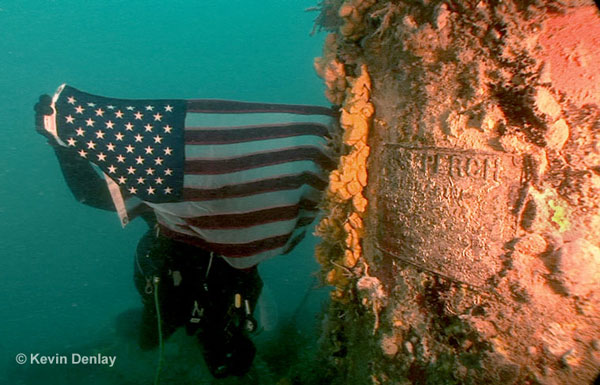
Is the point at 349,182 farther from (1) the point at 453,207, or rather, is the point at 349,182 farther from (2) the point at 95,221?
(2) the point at 95,221

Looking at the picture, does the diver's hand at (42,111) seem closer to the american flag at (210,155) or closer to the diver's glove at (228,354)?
the american flag at (210,155)

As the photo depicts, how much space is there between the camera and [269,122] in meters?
3.10

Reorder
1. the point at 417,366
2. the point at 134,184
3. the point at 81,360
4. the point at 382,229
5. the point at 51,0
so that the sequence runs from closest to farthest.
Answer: the point at 417,366 → the point at 382,229 → the point at 134,184 → the point at 81,360 → the point at 51,0

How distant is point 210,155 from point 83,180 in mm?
1789

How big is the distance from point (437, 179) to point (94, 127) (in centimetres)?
272

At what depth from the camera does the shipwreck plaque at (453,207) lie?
4.12 ft

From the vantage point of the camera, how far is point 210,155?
2996 millimetres

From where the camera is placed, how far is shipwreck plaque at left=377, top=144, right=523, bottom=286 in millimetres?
1256

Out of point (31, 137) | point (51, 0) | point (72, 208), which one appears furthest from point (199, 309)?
point (51, 0)

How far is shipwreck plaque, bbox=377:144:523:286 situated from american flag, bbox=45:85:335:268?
144cm

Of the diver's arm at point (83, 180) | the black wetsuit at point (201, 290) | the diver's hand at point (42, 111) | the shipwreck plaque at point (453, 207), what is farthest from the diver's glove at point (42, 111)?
the shipwreck plaque at point (453, 207)

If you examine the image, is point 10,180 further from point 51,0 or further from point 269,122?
point 269,122

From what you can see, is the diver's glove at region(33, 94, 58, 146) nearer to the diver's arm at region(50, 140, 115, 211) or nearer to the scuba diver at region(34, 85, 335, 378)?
the scuba diver at region(34, 85, 335, 378)

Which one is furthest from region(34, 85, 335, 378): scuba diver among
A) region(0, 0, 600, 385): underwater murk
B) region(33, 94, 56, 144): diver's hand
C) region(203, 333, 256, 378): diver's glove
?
region(203, 333, 256, 378): diver's glove
